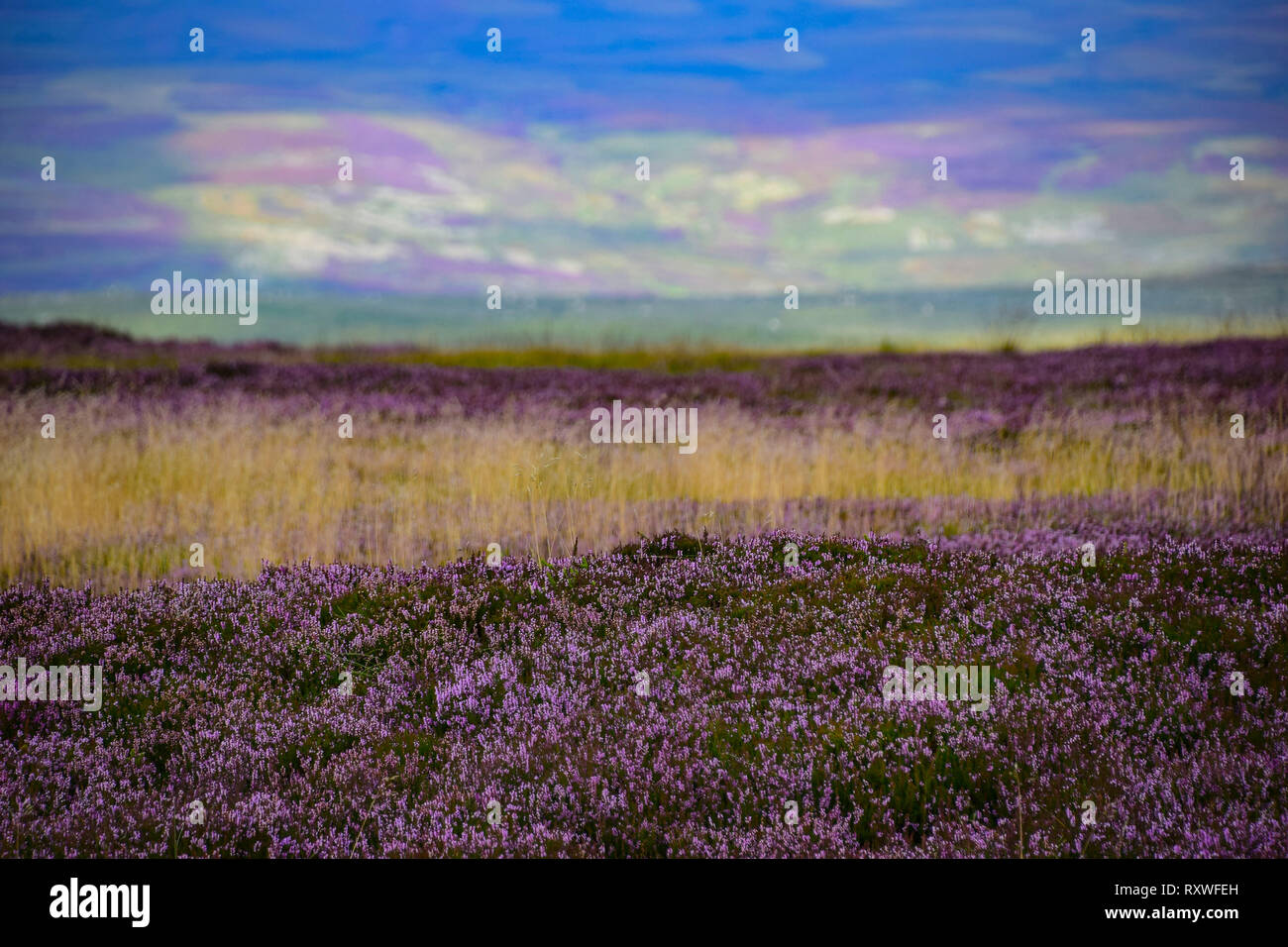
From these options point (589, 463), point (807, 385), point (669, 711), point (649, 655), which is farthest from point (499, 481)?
point (807, 385)

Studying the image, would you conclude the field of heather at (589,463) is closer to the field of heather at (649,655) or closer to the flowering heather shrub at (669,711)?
the field of heather at (649,655)

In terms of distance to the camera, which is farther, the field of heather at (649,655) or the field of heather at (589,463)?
the field of heather at (589,463)

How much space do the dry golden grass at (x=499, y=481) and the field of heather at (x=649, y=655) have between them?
82 mm

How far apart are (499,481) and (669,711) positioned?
6.17 meters

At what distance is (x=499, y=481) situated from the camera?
1075cm

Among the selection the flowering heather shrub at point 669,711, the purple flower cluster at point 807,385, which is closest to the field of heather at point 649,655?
the flowering heather shrub at point 669,711

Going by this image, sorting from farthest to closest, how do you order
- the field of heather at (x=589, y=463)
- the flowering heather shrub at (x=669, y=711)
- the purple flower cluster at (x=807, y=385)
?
the purple flower cluster at (x=807, y=385) → the field of heather at (x=589, y=463) → the flowering heather shrub at (x=669, y=711)

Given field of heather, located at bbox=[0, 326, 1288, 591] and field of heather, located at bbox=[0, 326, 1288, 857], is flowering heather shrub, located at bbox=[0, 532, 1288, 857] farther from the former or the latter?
field of heather, located at bbox=[0, 326, 1288, 591]

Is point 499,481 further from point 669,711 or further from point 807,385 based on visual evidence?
point 807,385

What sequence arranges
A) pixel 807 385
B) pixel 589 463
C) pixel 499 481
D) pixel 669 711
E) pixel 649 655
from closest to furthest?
1. pixel 669 711
2. pixel 649 655
3. pixel 499 481
4. pixel 589 463
5. pixel 807 385

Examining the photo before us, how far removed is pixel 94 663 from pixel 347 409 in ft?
41.9

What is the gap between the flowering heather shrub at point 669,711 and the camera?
4.01 meters

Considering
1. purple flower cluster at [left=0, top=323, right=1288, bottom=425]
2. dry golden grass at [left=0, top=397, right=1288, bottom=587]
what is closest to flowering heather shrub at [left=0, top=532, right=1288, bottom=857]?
dry golden grass at [left=0, top=397, right=1288, bottom=587]

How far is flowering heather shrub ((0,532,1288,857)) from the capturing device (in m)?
4.01
